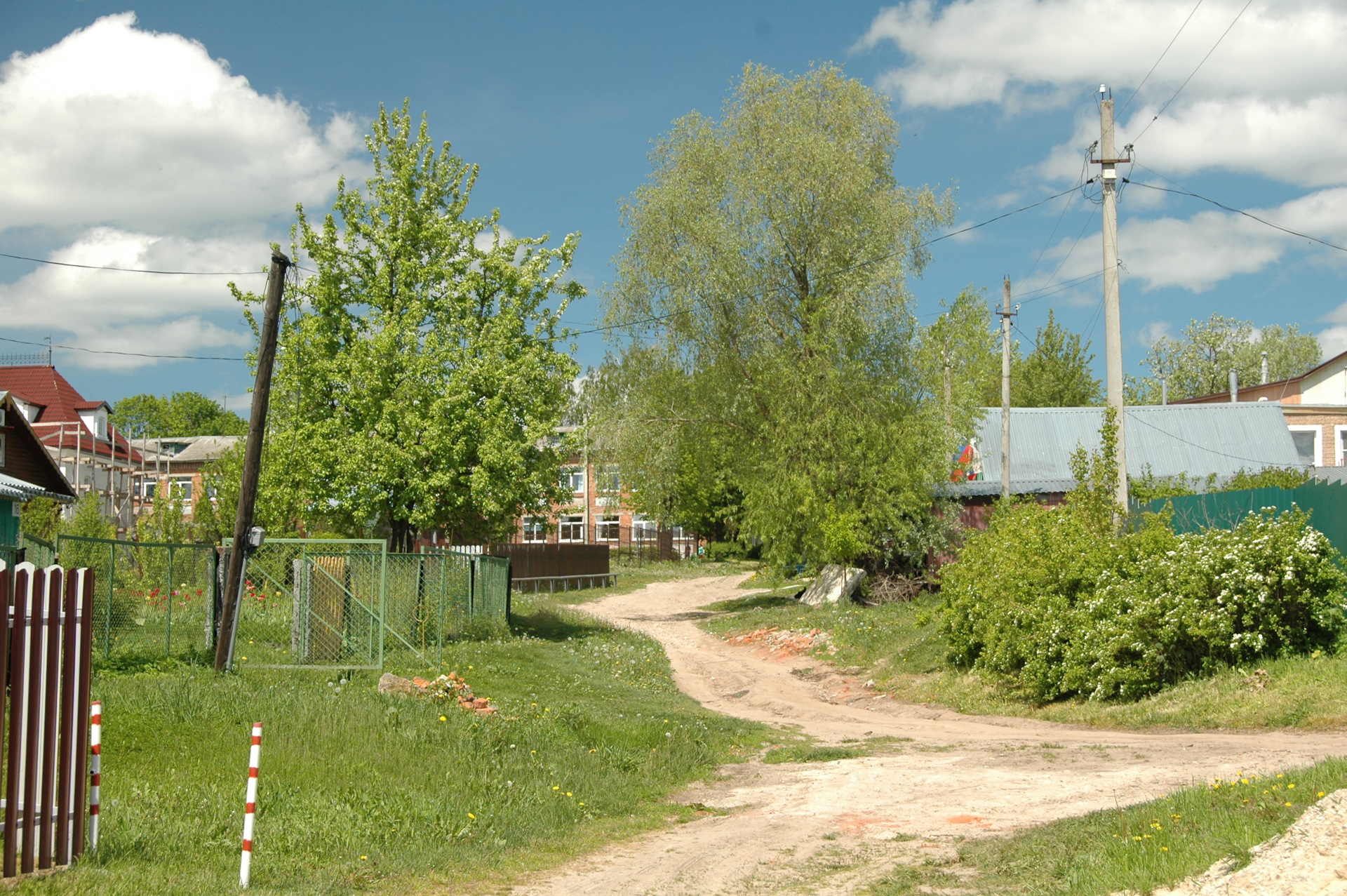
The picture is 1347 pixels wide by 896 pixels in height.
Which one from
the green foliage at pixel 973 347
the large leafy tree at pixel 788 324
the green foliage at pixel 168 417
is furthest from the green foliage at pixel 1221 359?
the green foliage at pixel 168 417

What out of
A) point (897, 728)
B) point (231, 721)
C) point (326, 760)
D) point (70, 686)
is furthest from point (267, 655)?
point (70, 686)

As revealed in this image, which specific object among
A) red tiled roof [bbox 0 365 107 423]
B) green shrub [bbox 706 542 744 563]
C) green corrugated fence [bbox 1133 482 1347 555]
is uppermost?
red tiled roof [bbox 0 365 107 423]

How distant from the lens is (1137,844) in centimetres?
658

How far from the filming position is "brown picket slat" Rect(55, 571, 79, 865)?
20.0 feet

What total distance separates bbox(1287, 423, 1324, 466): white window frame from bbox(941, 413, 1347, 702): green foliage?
94.1 feet

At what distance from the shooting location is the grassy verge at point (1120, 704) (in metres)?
12.1

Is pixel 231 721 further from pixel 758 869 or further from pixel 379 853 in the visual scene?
pixel 758 869

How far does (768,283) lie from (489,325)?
8.96m

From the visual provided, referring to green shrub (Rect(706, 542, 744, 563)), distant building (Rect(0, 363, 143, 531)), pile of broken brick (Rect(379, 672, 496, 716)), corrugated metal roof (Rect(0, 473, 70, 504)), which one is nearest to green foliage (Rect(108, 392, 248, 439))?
distant building (Rect(0, 363, 143, 531))

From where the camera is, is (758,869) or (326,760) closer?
(758,869)

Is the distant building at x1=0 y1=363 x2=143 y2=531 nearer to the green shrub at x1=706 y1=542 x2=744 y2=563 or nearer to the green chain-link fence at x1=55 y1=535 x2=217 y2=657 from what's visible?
the green shrub at x1=706 y1=542 x2=744 y2=563

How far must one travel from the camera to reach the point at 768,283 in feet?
99.0

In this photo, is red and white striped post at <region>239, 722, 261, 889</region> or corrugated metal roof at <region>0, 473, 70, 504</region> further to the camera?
corrugated metal roof at <region>0, 473, 70, 504</region>

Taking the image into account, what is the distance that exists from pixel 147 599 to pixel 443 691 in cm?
757
